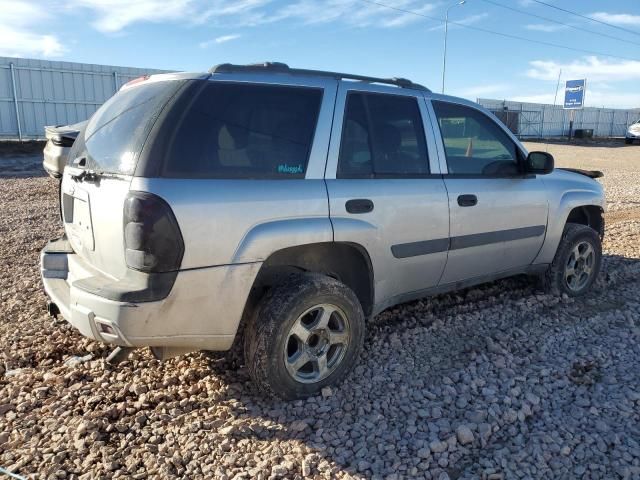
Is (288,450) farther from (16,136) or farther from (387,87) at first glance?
(16,136)

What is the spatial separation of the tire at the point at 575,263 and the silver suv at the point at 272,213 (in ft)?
3.23

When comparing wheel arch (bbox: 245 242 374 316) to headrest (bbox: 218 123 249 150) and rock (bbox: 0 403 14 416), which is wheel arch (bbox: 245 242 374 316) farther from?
rock (bbox: 0 403 14 416)

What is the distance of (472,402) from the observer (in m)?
3.33

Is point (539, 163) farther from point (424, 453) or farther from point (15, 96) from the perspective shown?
point (15, 96)

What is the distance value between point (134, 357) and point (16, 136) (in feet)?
67.7

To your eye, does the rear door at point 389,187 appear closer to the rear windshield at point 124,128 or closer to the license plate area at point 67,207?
the rear windshield at point 124,128

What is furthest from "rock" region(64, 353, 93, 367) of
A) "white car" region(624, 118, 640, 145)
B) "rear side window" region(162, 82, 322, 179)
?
"white car" region(624, 118, 640, 145)

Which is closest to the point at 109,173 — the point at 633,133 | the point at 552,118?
the point at 633,133

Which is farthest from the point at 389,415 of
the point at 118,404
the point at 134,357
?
the point at 134,357

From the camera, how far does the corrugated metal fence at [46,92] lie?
20.8 meters

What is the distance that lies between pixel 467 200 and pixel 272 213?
171 centimetres

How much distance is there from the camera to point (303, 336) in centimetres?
330

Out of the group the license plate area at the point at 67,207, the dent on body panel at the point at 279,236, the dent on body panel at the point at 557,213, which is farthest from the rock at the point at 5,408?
the dent on body panel at the point at 557,213

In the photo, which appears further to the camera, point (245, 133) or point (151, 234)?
point (245, 133)
